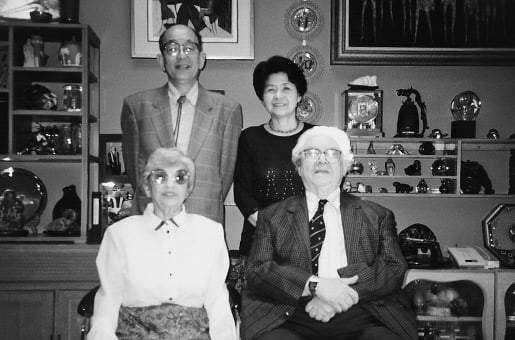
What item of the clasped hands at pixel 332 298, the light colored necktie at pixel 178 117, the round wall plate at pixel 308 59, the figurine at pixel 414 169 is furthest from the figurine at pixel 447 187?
the light colored necktie at pixel 178 117

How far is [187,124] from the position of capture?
2.63m

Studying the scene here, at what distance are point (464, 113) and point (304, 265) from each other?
2111mm

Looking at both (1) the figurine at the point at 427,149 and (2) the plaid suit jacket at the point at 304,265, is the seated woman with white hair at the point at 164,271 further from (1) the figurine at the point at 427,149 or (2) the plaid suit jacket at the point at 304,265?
(1) the figurine at the point at 427,149

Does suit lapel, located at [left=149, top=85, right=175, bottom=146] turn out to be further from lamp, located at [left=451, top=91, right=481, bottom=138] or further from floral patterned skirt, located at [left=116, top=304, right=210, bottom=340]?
lamp, located at [left=451, top=91, right=481, bottom=138]

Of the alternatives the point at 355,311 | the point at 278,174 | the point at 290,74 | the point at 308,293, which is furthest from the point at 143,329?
the point at 290,74

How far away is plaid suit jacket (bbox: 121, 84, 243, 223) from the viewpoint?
255cm

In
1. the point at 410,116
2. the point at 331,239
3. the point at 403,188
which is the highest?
the point at 410,116

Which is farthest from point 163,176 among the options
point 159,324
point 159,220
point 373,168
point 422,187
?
point 422,187

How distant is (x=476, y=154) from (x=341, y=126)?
1.01 metres

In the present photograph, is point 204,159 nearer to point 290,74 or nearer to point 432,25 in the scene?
point 290,74

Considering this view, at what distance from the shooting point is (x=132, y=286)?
6.22 ft

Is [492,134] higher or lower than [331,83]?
lower

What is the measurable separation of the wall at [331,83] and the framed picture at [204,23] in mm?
84

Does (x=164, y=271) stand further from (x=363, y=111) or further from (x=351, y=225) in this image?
(x=363, y=111)
